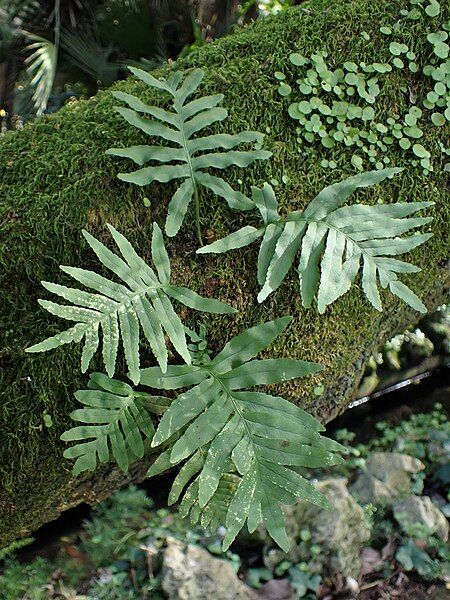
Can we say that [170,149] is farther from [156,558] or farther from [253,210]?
[156,558]

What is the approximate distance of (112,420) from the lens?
5.77 ft

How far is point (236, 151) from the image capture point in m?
1.80

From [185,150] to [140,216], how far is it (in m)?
0.23

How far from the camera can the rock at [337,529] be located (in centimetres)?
321

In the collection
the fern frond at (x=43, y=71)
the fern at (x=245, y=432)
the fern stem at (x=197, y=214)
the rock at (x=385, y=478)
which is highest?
the fern frond at (x=43, y=71)

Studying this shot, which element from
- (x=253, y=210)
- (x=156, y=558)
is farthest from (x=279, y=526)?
(x=156, y=558)

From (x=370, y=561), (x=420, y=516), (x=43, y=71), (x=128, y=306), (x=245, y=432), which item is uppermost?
(x=43, y=71)

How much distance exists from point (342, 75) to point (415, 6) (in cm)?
35

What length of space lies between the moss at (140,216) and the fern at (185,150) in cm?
6

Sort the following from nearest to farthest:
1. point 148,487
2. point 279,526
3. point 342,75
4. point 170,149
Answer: point 279,526 → point 170,149 → point 342,75 → point 148,487

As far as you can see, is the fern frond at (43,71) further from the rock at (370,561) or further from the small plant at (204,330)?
the rock at (370,561)

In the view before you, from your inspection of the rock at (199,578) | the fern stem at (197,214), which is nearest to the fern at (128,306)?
the fern stem at (197,214)

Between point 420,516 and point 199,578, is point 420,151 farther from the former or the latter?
point 420,516

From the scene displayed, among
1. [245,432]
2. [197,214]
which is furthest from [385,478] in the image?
[197,214]
